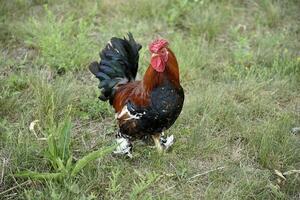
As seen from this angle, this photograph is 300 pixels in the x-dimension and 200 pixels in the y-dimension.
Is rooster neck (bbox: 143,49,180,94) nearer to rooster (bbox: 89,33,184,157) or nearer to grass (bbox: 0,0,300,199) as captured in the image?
rooster (bbox: 89,33,184,157)

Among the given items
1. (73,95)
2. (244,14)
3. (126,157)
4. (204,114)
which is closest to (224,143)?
A: (204,114)

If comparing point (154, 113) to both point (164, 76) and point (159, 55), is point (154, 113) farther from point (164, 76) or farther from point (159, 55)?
point (159, 55)

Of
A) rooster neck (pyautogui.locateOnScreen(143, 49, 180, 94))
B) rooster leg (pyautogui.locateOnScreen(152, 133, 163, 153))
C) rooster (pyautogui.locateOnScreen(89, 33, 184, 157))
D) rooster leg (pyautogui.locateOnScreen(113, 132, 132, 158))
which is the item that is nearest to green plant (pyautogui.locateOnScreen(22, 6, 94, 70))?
rooster (pyautogui.locateOnScreen(89, 33, 184, 157))

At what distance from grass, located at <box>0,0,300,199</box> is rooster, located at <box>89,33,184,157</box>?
9.6 inches

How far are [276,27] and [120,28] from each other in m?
2.04

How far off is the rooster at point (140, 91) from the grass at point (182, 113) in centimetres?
24

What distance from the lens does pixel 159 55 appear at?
3.12 meters

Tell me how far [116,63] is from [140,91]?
0.42m

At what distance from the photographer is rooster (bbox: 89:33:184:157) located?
3227 millimetres

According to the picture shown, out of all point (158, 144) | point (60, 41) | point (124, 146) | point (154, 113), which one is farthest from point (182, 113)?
point (60, 41)

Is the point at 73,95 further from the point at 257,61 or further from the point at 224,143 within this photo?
the point at 257,61

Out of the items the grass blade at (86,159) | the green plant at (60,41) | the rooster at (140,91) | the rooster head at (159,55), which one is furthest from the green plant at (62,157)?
the green plant at (60,41)

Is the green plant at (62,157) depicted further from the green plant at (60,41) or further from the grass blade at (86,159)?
the green plant at (60,41)

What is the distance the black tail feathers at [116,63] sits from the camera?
144 inches
